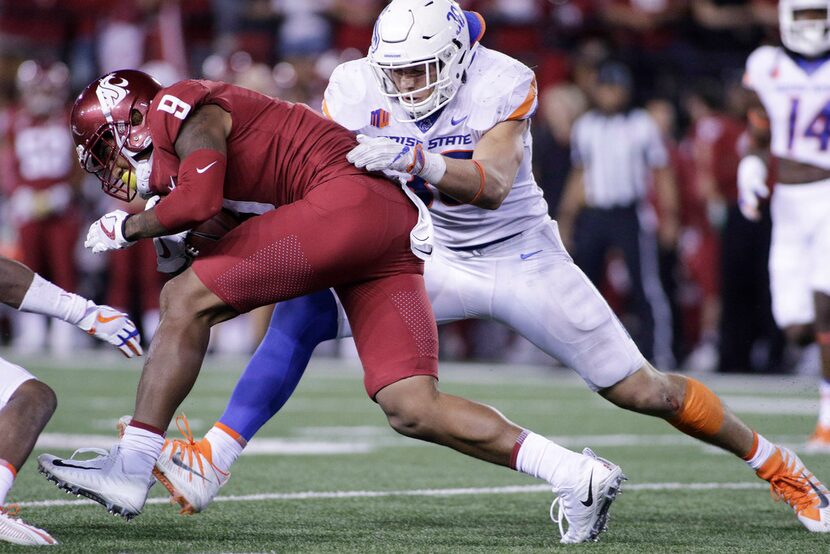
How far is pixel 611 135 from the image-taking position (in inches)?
362

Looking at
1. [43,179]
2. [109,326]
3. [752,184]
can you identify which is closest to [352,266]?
[109,326]

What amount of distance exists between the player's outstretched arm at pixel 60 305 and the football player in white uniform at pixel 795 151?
10.9 ft

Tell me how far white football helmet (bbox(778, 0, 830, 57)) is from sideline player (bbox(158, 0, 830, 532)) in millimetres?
2489

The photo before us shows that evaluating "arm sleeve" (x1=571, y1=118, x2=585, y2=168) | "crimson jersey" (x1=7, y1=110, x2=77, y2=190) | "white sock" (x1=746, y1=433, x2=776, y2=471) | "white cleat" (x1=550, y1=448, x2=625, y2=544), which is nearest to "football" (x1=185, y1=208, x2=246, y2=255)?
"white cleat" (x1=550, y1=448, x2=625, y2=544)

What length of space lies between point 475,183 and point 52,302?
109 centimetres

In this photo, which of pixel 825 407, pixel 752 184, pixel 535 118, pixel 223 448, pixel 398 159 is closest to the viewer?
pixel 398 159

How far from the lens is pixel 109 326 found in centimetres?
351

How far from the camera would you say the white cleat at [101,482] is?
10.8 ft

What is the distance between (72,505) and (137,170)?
1.06 meters

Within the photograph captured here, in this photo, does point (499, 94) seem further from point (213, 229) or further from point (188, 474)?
point (188, 474)

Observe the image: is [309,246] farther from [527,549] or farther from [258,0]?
[258,0]

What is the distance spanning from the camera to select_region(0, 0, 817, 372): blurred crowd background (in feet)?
33.0

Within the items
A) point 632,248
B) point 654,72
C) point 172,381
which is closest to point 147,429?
point 172,381

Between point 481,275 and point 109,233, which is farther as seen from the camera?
point 481,275
